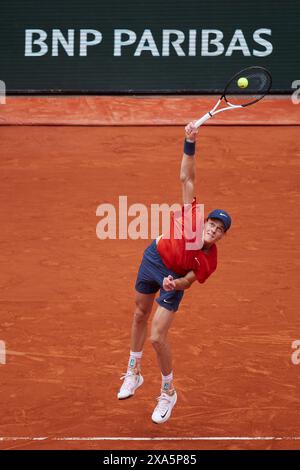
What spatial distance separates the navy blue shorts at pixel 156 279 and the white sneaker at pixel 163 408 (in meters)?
1.11

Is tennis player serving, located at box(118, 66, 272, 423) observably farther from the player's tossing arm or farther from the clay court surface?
the clay court surface

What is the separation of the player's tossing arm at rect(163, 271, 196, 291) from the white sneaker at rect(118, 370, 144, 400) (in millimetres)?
1352

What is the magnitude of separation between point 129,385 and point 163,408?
435 millimetres

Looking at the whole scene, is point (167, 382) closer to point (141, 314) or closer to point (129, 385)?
point (129, 385)

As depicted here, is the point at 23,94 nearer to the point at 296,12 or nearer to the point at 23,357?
the point at 296,12

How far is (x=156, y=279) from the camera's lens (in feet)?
34.7

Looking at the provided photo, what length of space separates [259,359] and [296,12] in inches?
281

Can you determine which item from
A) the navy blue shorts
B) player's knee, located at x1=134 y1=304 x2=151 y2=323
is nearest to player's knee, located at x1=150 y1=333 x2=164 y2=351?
the navy blue shorts

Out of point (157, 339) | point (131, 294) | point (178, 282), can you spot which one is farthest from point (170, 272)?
point (131, 294)

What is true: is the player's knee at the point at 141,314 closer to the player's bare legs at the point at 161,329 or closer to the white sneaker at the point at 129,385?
the player's bare legs at the point at 161,329

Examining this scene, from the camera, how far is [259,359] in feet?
41.6

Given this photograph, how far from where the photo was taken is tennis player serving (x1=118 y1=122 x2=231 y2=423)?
10195 millimetres

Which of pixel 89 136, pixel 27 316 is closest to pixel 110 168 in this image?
pixel 89 136

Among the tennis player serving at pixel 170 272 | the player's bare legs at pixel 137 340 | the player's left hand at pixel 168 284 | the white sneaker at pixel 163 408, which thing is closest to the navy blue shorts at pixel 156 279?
the tennis player serving at pixel 170 272
